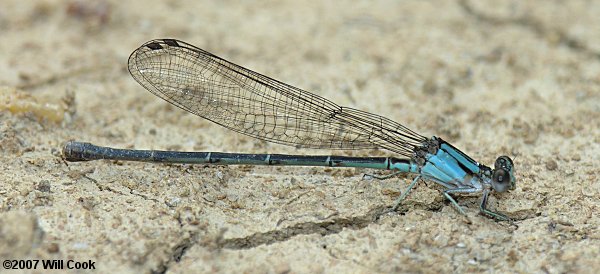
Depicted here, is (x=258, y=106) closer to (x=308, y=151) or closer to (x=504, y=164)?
(x=308, y=151)

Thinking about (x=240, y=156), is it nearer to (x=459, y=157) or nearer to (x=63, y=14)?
(x=459, y=157)

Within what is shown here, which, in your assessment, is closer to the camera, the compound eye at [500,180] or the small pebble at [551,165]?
the compound eye at [500,180]

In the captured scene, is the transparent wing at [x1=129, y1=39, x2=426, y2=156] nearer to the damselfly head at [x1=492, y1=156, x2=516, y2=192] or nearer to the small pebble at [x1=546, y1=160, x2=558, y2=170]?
the damselfly head at [x1=492, y1=156, x2=516, y2=192]

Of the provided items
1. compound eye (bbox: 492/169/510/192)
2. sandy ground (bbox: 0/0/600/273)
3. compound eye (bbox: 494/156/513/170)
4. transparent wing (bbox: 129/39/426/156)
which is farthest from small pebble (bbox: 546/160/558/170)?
transparent wing (bbox: 129/39/426/156)

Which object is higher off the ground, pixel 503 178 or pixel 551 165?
pixel 551 165

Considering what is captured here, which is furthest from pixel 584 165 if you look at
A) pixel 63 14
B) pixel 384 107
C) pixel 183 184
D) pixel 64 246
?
pixel 63 14

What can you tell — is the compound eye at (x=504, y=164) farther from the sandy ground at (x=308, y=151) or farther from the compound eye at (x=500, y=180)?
the sandy ground at (x=308, y=151)

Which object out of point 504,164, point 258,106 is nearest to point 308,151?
point 258,106

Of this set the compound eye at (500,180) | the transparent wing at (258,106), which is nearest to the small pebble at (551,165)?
the compound eye at (500,180)
